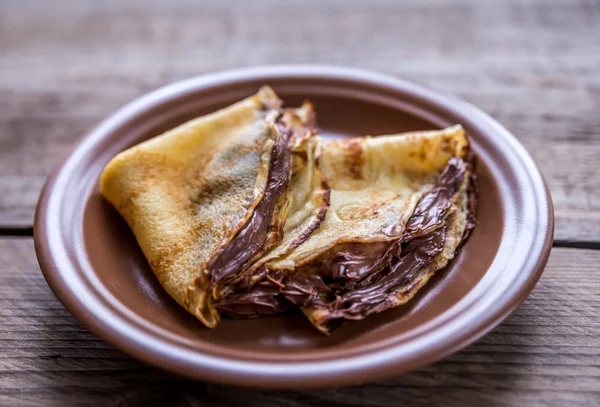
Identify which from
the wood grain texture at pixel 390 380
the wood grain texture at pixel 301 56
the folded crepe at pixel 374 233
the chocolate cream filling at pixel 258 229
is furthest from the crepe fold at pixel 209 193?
the wood grain texture at pixel 301 56

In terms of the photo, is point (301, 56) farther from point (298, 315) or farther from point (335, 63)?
point (298, 315)

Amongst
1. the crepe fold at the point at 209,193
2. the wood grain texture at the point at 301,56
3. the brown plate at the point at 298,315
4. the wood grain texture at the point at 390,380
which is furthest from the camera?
the wood grain texture at the point at 301,56

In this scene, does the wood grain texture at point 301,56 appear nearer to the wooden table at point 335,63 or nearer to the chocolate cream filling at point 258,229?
the wooden table at point 335,63

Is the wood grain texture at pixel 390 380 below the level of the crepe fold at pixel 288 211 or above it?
below

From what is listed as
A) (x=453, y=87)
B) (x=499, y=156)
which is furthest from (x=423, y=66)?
(x=499, y=156)

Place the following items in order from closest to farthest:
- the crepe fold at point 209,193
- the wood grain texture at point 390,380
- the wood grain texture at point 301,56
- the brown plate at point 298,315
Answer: the brown plate at point 298,315
the wood grain texture at point 390,380
the crepe fold at point 209,193
the wood grain texture at point 301,56

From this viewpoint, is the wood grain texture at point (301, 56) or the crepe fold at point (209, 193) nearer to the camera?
the crepe fold at point (209, 193)

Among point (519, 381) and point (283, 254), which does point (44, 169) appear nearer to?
point (283, 254)

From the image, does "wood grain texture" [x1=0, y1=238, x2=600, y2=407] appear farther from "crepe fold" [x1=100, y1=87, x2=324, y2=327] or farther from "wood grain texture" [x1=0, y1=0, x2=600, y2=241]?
"wood grain texture" [x1=0, y1=0, x2=600, y2=241]

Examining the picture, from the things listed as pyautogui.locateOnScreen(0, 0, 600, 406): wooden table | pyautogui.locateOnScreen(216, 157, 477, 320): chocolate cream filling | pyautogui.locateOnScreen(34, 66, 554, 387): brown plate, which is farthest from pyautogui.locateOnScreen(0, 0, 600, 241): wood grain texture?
pyautogui.locateOnScreen(216, 157, 477, 320): chocolate cream filling
